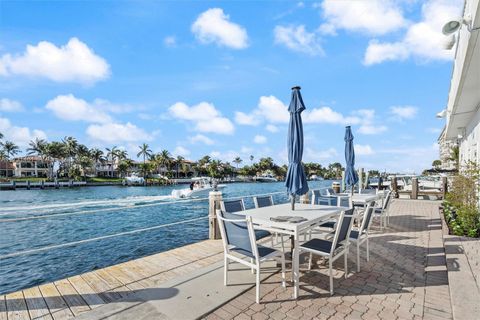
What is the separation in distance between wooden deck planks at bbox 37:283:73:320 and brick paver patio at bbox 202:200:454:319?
52.0 inches

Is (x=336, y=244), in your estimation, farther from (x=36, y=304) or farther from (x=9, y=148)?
(x=9, y=148)

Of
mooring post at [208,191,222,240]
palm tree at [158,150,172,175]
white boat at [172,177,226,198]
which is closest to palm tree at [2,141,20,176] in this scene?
palm tree at [158,150,172,175]

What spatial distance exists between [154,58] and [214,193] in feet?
19.7

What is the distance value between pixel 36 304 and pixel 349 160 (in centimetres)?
758

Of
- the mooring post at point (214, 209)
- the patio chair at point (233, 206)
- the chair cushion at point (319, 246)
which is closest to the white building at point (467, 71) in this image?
the chair cushion at point (319, 246)

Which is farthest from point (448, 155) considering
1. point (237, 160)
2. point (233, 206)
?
point (237, 160)

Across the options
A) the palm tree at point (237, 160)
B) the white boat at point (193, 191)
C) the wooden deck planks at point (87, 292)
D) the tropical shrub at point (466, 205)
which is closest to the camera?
the wooden deck planks at point (87, 292)

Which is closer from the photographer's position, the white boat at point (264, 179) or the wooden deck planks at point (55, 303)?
the wooden deck planks at point (55, 303)

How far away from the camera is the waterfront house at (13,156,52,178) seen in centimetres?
6191

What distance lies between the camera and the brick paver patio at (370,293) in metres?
2.41

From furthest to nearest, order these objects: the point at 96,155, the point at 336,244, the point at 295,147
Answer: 1. the point at 96,155
2. the point at 295,147
3. the point at 336,244

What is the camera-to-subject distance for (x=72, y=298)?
104 inches

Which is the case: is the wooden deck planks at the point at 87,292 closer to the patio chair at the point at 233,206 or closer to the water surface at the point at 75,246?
the water surface at the point at 75,246

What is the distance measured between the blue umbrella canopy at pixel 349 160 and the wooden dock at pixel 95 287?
4.98m
